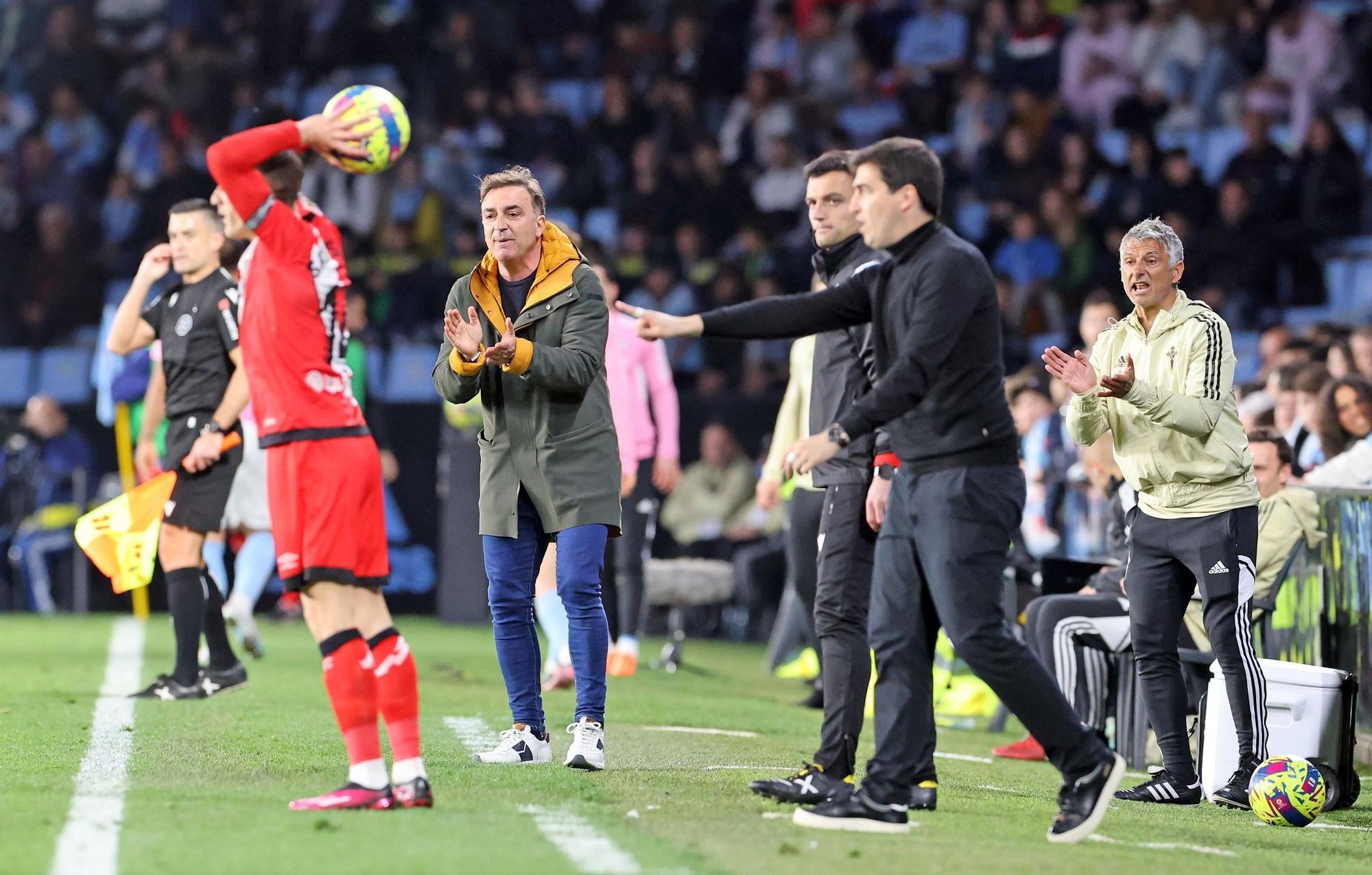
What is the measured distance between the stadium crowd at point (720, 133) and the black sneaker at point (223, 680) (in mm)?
6019

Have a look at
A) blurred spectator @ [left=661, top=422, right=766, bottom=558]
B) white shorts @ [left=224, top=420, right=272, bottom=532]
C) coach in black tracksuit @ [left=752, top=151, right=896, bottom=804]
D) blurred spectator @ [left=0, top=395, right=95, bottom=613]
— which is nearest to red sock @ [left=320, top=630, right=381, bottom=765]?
coach in black tracksuit @ [left=752, top=151, right=896, bottom=804]

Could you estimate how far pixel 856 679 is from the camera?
5.88 metres

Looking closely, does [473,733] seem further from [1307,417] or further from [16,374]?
[16,374]

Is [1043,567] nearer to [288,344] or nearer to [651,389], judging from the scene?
[651,389]

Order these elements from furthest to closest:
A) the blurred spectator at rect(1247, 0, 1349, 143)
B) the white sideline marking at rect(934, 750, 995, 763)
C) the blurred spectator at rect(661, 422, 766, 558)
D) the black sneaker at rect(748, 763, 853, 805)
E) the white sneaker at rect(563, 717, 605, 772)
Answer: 1. the blurred spectator at rect(1247, 0, 1349, 143)
2. the blurred spectator at rect(661, 422, 766, 558)
3. the white sideline marking at rect(934, 750, 995, 763)
4. the white sneaker at rect(563, 717, 605, 772)
5. the black sneaker at rect(748, 763, 853, 805)

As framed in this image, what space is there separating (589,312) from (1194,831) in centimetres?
269

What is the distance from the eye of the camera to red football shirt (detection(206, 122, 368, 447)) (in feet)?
16.7

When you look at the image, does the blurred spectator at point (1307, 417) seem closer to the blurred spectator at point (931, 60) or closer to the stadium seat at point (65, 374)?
the blurred spectator at point (931, 60)

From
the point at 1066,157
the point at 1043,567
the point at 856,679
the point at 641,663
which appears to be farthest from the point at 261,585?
the point at 1066,157

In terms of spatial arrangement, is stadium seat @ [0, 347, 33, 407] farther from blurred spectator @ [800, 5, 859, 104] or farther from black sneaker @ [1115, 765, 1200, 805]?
black sneaker @ [1115, 765, 1200, 805]

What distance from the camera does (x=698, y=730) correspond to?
802 cm

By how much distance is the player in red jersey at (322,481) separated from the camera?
16.9ft

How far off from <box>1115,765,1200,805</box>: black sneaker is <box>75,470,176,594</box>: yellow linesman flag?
4.61 m

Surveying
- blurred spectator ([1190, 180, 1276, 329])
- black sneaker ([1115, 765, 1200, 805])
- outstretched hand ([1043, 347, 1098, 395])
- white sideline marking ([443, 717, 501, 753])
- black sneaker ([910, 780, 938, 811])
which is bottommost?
black sneaker ([1115, 765, 1200, 805])
